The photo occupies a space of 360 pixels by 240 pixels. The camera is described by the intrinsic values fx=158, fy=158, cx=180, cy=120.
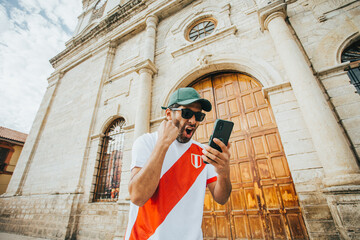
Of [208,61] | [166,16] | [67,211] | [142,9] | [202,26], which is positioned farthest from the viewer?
[142,9]

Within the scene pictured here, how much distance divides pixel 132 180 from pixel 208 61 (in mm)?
5036

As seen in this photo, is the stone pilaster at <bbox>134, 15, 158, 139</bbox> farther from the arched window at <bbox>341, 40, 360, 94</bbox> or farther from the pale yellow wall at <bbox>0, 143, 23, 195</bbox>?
the pale yellow wall at <bbox>0, 143, 23, 195</bbox>

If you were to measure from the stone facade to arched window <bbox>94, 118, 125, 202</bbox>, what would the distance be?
0.26 meters

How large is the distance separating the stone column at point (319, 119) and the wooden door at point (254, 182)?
0.90 m

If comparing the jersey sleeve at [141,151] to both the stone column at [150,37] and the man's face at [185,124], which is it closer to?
the man's face at [185,124]

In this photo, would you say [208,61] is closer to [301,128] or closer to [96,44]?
[301,128]

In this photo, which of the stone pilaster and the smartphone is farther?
the stone pilaster

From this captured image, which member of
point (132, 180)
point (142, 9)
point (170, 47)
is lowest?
point (132, 180)

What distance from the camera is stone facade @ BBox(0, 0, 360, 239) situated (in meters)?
2.94

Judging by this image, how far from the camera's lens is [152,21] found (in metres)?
7.69

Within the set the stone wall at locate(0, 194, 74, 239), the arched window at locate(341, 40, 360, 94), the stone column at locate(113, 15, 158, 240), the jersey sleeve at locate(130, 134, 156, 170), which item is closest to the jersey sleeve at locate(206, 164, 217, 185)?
the jersey sleeve at locate(130, 134, 156, 170)

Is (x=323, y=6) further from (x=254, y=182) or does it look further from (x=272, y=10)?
(x=254, y=182)

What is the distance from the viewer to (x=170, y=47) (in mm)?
6770

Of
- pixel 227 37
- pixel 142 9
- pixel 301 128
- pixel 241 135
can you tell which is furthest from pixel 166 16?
pixel 301 128
